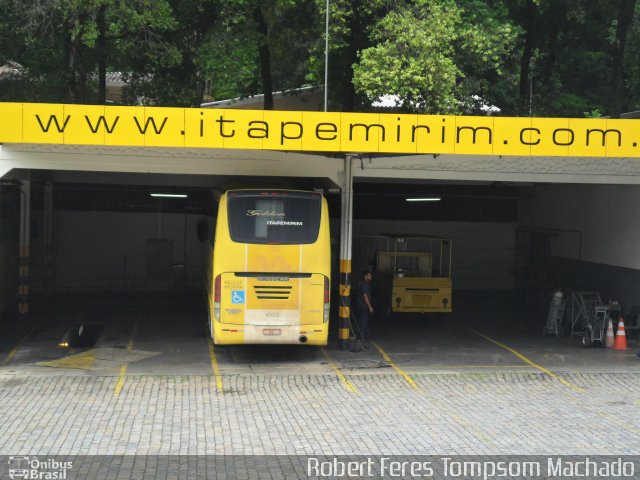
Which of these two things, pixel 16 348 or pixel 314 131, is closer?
pixel 314 131

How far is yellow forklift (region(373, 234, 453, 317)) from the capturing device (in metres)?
22.2

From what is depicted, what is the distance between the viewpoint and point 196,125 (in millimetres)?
16250

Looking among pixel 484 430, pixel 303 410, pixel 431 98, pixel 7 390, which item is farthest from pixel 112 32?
pixel 484 430

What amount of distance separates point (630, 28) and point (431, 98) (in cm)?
1113

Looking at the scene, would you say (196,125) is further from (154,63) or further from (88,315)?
(154,63)

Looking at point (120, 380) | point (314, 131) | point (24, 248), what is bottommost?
point (120, 380)

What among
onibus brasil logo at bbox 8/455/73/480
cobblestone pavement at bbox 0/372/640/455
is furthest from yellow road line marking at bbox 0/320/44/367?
onibus brasil logo at bbox 8/455/73/480

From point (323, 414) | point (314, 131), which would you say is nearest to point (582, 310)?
point (314, 131)

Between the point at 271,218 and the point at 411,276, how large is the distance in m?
7.33

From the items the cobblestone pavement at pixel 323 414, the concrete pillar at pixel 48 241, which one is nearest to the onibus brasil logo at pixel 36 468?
the cobblestone pavement at pixel 323 414

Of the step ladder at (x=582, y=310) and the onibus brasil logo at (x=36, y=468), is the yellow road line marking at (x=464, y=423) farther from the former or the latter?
the step ladder at (x=582, y=310)

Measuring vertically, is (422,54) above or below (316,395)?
above

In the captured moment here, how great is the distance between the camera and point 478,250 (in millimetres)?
31797

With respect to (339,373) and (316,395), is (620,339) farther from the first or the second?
(316,395)
